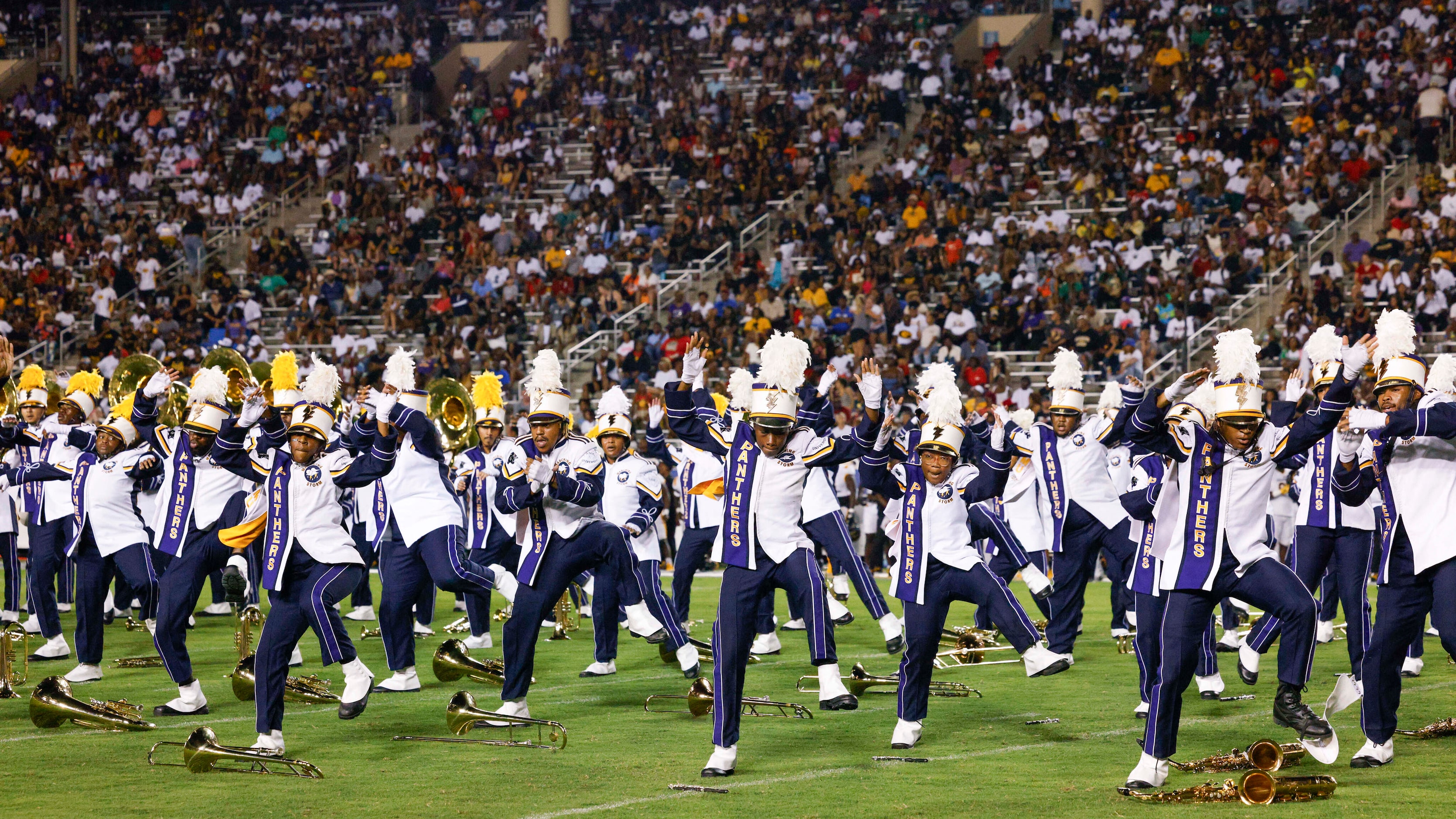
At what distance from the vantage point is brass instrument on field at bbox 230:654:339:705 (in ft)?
32.4

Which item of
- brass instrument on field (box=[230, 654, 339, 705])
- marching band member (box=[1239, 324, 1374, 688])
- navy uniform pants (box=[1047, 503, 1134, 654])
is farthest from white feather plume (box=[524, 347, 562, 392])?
marching band member (box=[1239, 324, 1374, 688])

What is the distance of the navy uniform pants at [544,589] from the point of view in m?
8.99

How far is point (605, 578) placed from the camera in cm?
1097

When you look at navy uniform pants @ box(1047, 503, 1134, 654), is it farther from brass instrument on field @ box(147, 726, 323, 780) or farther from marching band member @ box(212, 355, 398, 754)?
brass instrument on field @ box(147, 726, 323, 780)

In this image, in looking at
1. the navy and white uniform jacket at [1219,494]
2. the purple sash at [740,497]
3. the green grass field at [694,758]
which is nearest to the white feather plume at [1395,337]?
the navy and white uniform jacket at [1219,494]

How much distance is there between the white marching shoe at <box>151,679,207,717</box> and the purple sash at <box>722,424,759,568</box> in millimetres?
3467

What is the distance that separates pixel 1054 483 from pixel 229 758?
5.93m

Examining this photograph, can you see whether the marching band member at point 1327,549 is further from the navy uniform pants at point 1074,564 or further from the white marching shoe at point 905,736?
the white marching shoe at point 905,736

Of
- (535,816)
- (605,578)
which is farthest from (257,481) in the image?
(535,816)

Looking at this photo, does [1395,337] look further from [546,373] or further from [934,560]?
[546,373]

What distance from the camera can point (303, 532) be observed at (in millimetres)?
8391

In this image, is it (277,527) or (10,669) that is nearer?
(277,527)

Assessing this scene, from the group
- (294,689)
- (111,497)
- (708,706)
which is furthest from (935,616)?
(111,497)

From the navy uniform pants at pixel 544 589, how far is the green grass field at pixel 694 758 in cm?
44
